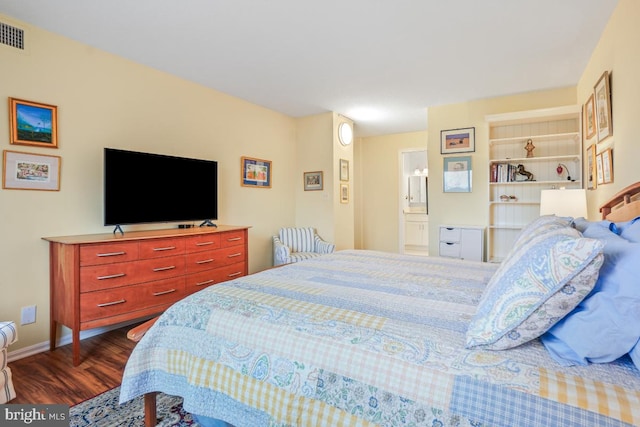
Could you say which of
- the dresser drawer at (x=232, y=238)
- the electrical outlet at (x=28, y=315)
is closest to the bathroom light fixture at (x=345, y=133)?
the dresser drawer at (x=232, y=238)

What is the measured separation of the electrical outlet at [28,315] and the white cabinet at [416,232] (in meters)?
6.42

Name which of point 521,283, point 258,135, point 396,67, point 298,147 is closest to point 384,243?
point 298,147

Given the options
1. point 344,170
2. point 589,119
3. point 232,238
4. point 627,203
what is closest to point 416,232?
point 344,170

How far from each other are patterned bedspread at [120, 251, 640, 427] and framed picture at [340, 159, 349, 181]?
10.8 feet

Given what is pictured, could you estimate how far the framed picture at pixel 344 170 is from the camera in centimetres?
493

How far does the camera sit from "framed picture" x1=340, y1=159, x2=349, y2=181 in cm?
493

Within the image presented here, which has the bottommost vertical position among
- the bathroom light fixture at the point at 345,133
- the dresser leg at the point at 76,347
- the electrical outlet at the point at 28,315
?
the dresser leg at the point at 76,347

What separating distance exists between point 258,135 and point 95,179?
2.16 meters

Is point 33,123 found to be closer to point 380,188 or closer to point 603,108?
point 603,108

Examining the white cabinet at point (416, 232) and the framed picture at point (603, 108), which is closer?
the framed picture at point (603, 108)

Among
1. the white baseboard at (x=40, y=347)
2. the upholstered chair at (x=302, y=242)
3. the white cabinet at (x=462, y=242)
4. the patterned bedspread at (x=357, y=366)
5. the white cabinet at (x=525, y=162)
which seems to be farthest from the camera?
the upholstered chair at (x=302, y=242)

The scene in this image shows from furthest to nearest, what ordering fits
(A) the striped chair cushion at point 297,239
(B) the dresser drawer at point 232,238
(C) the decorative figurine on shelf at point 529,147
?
(A) the striped chair cushion at point 297,239, (C) the decorative figurine on shelf at point 529,147, (B) the dresser drawer at point 232,238

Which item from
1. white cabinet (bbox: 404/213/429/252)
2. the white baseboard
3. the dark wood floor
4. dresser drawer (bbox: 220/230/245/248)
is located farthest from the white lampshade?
white cabinet (bbox: 404/213/429/252)

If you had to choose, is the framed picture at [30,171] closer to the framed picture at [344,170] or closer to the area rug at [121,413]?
the area rug at [121,413]
